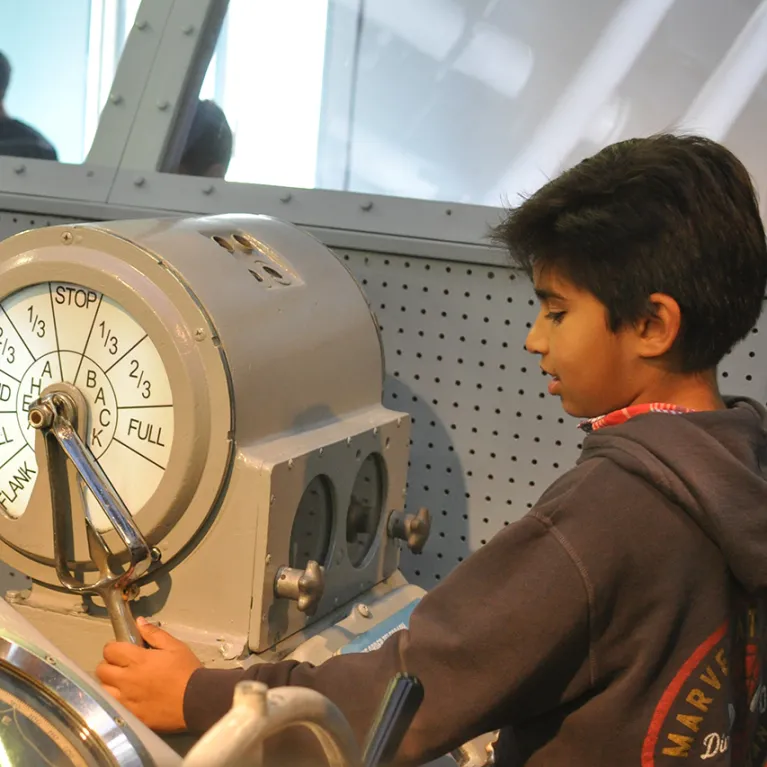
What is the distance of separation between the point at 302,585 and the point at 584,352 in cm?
37

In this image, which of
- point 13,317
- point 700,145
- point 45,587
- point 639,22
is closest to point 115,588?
point 45,587

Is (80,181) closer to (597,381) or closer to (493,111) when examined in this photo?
(493,111)

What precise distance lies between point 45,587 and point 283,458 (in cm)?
32

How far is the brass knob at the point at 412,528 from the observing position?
4.34 feet

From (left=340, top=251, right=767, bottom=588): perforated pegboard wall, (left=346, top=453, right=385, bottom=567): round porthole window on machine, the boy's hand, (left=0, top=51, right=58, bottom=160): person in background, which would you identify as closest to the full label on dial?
the boy's hand

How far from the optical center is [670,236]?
2.98ft

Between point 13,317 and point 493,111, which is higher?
point 493,111

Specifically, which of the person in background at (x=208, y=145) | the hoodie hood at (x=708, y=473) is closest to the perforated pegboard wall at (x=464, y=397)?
the person in background at (x=208, y=145)

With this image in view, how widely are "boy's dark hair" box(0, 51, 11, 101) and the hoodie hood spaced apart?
5.55ft

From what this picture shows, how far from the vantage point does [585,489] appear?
2.82 feet

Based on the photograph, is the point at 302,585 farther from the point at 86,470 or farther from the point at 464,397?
the point at 464,397

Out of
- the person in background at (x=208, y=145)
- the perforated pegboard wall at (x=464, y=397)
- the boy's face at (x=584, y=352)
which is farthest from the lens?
the person in background at (x=208, y=145)

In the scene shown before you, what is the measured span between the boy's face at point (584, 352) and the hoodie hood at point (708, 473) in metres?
0.07

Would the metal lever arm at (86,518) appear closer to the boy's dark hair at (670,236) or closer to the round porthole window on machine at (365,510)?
the round porthole window on machine at (365,510)
